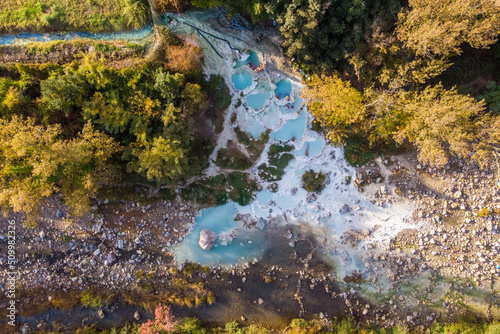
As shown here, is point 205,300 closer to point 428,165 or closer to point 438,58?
point 428,165

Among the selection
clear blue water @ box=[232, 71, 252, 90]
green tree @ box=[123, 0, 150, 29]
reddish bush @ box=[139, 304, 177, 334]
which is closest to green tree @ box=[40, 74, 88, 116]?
green tree @ box=[123, 0, 150, 29]

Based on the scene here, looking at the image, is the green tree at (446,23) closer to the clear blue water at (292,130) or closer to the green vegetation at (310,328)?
the clear blue water at (292,130)

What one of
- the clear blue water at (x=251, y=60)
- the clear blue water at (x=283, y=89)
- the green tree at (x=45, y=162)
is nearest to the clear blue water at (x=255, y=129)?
the clear blue water at (x=283, y=89)

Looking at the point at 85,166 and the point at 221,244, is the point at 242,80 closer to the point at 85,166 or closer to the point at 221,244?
the point at 85,166

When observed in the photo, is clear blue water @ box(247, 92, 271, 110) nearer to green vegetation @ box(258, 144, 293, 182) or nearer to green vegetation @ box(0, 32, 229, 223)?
green vegetation @ box(258, 144, 293, 182)

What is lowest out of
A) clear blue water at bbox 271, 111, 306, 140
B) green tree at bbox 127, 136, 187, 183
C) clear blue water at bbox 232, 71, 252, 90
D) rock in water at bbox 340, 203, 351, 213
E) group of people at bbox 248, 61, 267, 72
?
rock in water at bbox 340, 203, 351, 213

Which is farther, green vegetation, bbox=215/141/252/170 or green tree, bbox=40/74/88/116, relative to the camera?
green vegetation, bbox=215/141/252/170
